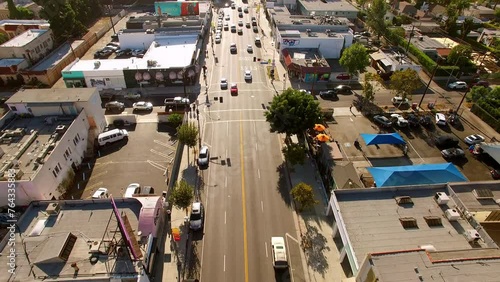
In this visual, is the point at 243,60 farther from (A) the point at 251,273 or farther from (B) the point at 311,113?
(A) the point at 251,273

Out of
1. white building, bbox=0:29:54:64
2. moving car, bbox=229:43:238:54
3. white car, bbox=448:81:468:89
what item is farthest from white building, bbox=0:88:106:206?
white car, bbox=448:81:468:89

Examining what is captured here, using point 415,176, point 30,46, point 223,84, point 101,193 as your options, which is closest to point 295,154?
point 415,176

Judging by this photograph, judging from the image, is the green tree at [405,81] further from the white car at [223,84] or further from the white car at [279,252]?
the white car at [279,252]

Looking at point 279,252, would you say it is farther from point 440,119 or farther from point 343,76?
point 343,76

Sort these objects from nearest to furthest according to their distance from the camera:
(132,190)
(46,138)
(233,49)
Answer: (132,190) → (46,138) → (233,49)

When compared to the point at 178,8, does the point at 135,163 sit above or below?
below

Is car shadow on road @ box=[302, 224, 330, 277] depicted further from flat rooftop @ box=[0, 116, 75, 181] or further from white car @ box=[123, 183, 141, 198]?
flat rooftop @ box=[0, 116, 75, 181]

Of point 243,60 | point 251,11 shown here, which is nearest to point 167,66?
point 243,60
